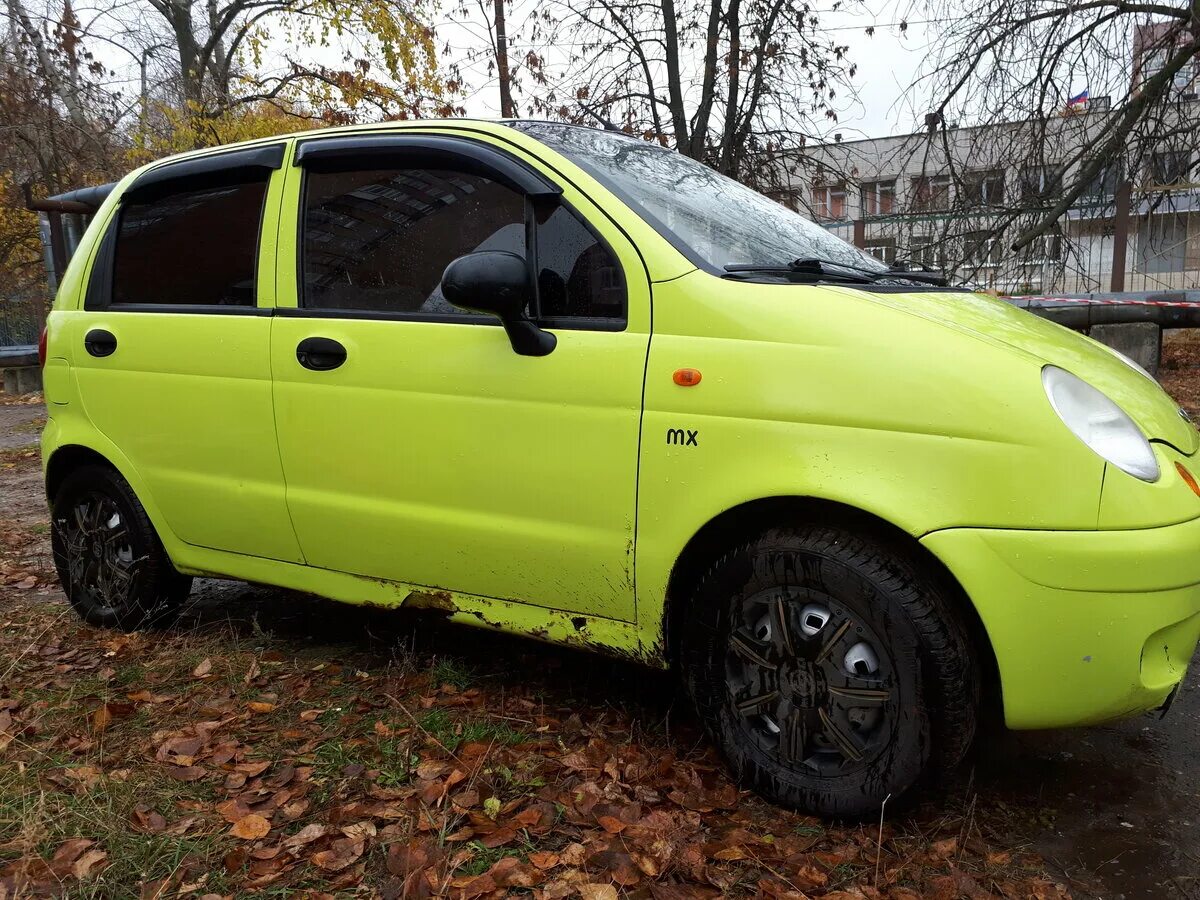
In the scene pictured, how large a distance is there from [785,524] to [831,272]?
2.54 feet

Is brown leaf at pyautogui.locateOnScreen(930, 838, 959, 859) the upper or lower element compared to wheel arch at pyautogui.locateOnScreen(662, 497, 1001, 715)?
lower

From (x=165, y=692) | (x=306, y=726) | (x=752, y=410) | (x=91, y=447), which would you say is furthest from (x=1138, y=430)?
(x=91, y=447)

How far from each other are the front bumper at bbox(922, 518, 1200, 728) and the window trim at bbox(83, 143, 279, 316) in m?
2.40

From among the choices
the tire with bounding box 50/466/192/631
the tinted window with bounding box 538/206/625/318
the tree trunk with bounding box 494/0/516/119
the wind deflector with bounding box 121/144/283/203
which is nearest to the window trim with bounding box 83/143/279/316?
the wind deflector with bounding box 121/144/283/203

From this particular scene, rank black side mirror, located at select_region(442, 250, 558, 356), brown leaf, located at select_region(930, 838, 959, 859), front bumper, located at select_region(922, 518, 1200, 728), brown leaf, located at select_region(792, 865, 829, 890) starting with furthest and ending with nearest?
1. black side mirror, located at select_region(442, 250, 558, 356)
2. brown leaf, located at select_region(930, 838, 959, 859)
3. brown leaf, located at select_region(792, 865, 829, 890)
4. front bumper, located at select_region(922, 518, 1200, 728)

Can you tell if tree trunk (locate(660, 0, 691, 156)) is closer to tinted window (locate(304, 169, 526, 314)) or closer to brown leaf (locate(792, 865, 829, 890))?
tinted window (locate(304, 169, 526, 314))

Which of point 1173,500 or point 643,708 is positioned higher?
point 1173,500

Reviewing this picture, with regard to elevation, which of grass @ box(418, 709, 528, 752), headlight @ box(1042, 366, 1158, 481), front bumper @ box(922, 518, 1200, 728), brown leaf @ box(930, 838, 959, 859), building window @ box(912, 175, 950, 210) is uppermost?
building window @ box(912, 175, 950, 210)

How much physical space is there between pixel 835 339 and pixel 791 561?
21.6 inches

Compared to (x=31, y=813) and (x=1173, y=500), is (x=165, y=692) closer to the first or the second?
(x=31, y=813)

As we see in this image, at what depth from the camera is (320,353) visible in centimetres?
297

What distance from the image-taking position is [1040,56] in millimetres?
7664

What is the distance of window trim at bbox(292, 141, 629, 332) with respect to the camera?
2.55 metres

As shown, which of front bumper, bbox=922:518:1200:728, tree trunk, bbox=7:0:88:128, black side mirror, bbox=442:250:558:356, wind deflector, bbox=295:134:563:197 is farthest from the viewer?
tree trunk, bbox=7:0:88:128
